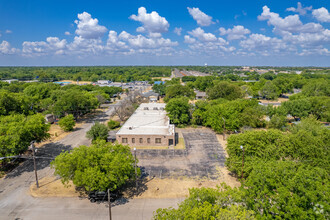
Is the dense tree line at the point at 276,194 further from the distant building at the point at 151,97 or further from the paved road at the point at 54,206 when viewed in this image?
the distant building at the point at 151,97

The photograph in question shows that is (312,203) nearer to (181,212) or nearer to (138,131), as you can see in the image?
(181,212)

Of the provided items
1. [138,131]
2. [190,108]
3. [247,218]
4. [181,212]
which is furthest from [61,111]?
[247,218]

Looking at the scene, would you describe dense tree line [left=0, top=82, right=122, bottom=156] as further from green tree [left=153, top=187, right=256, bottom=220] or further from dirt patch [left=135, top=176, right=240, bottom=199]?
green tree [left=153, top=187, right=256, bottom=220]

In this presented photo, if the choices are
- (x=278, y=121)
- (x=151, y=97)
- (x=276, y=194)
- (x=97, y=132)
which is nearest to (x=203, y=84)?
(x=151, y=97)

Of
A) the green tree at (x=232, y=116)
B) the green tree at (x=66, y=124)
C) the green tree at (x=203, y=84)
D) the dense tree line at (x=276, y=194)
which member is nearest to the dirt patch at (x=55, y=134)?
the green tree at (x=66, y=124)

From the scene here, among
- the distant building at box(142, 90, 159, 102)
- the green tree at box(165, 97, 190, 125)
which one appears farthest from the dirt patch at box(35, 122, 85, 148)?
the distant building at box(142, 90, 159, 102)
